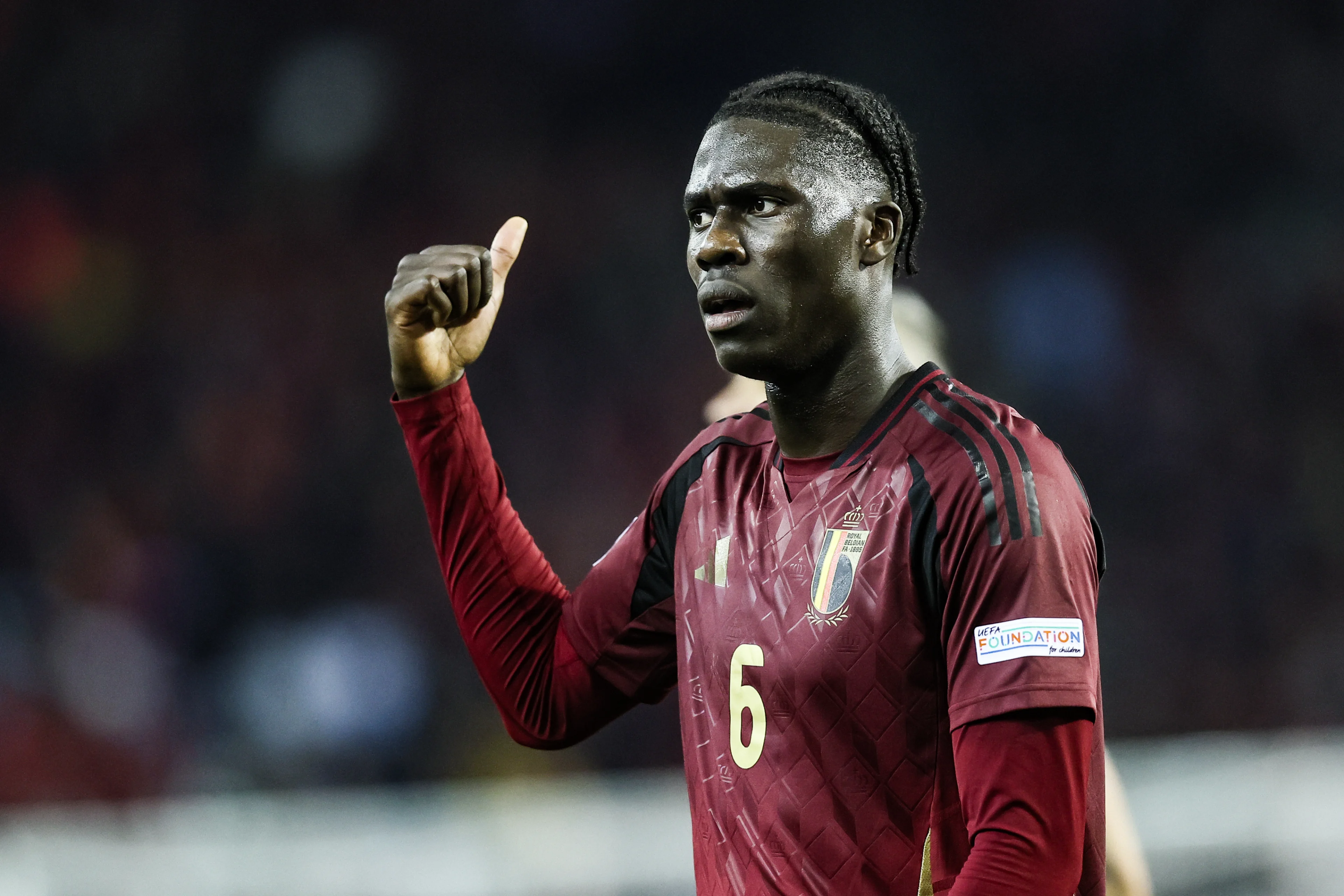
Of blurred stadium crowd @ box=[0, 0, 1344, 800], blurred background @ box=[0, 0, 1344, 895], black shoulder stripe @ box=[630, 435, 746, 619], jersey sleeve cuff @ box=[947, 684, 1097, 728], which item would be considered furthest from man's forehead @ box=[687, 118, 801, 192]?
blurred stadium crowd @ box=[0, 0, 1344, 800]

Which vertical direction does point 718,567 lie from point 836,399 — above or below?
below

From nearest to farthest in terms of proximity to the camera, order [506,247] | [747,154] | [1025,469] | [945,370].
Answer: [1025,469] < [747,154] < [506,247] < [945,370]

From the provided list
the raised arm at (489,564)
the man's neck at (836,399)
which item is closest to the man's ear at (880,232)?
the man's neck at (836,399)

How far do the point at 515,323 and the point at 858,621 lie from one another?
4983 mm

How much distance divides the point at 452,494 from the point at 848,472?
593 millimetres

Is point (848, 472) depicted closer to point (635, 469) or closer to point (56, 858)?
point (56, 858)

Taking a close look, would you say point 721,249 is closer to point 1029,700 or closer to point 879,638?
point 879,638

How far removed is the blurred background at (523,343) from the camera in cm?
540

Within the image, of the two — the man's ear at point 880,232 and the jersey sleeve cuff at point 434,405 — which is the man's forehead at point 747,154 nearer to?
the man's ear at point 880,232

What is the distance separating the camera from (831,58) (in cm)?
686

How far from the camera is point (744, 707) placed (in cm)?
165

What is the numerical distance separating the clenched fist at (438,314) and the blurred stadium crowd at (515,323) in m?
3.75

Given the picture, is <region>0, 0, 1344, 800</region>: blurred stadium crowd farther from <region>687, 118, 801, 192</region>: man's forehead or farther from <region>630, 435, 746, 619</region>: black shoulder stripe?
<region>687, 118, 801, 192</region>: man's forehead

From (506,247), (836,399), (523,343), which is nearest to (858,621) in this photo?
(836,399)
